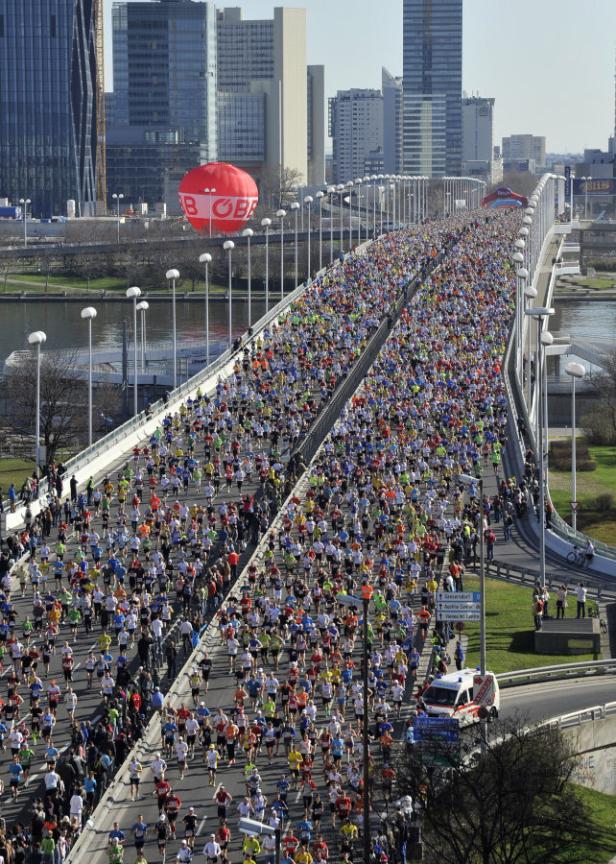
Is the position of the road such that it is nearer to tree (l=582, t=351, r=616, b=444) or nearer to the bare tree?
the bare tree

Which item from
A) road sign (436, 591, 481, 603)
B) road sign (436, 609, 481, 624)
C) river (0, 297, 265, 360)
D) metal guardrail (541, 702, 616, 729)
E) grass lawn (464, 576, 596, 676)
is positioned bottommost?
river (0, 297, 265, 360)

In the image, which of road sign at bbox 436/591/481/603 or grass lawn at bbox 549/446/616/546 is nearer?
road sign at bbox 436/591/481/603

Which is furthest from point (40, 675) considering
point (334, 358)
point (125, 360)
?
point (125, 360)

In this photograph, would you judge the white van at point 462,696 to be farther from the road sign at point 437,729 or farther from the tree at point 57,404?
the tree at point 57,404

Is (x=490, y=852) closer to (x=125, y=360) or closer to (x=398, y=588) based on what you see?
(x=398, y=588)

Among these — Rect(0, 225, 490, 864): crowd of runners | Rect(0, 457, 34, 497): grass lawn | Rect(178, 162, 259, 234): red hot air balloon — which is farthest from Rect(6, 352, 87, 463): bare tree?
Rect(178, 162, 259, 234): red hot air balloon

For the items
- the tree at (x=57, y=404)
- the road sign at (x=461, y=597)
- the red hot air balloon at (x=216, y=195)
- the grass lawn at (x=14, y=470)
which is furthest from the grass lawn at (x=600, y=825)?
the red hot air balloon at (x=216, y=195)

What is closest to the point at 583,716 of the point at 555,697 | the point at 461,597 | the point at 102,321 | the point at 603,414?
the point at 555,697
